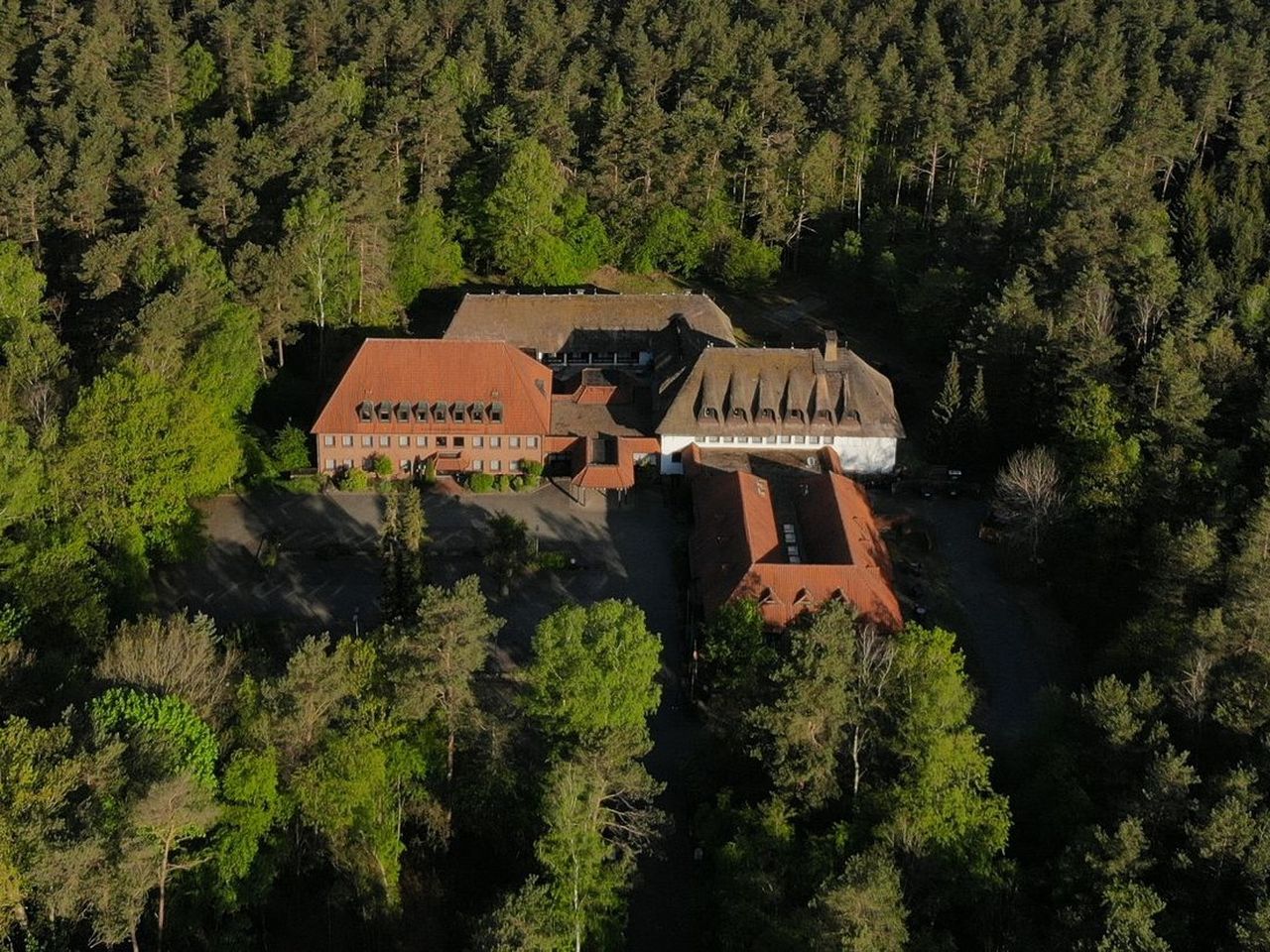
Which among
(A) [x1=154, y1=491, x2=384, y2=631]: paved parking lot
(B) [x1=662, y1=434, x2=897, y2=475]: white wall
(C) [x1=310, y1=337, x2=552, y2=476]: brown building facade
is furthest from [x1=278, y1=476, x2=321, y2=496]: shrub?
(B) [x1=662, y1=434, x2=897, y2=475]: white wall

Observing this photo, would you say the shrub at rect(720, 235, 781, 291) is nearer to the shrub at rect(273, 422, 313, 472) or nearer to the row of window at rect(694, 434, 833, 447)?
the row of window at rect(694, 434, 833, 447)

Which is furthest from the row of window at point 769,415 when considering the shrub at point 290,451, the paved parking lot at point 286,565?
the shrub at point 290,451

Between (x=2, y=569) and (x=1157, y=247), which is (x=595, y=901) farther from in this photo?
(x=1157, y=247)

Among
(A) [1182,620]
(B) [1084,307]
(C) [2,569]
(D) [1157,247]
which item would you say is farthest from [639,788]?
(D) [1157,247]

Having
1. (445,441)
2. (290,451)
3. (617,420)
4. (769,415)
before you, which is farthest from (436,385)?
(769,415)

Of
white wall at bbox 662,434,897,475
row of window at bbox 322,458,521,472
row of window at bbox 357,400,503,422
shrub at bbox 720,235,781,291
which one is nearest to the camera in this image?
row of window at bbox 357,400,503,422

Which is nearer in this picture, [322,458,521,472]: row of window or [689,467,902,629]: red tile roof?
[689,467,902,629]: red tile roof

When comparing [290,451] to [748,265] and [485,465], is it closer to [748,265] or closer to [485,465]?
[485,465]
